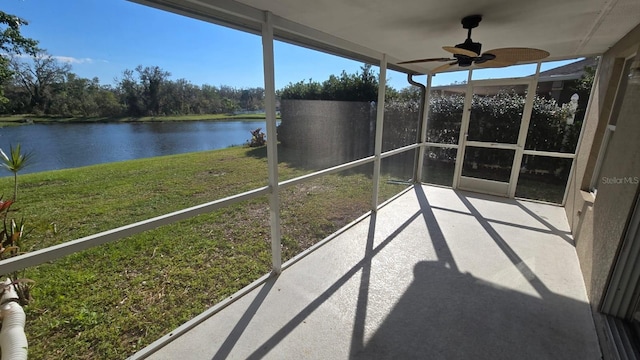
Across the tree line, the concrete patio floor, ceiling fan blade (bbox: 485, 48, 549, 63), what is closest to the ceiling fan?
ceiling fan blade (bbox: 485, 48, 549, 63)

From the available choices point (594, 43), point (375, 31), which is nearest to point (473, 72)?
point (594, 43)

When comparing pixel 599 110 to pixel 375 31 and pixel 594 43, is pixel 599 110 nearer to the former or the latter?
pixel 594 43

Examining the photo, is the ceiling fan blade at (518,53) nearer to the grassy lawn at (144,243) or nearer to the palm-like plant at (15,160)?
the grassy lawn at (144,243)

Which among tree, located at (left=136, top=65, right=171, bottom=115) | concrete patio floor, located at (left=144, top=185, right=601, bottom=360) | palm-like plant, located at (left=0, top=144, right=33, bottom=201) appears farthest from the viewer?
concrete patio floor, located at (left=144, top=185, right=601, bottom=360)

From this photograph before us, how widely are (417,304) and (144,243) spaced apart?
277 centimetres

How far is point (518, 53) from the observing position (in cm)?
204

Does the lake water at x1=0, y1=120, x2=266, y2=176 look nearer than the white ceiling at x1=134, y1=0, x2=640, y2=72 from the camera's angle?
Yes

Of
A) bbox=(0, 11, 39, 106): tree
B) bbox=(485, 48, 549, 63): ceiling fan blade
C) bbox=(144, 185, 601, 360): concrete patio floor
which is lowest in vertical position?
bbox=(144, 185, 601, 360): concrete patio floor

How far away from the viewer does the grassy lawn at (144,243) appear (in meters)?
1.90

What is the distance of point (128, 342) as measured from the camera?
5.88 ft

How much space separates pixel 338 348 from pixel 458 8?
2395 mm

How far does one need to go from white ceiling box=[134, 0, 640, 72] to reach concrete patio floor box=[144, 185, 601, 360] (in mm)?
2040

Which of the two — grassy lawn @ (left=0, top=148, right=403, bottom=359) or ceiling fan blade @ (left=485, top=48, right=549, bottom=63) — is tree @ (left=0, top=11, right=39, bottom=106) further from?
ceiling fan blade @ (left=485, top=48, right=549, bottom=63)

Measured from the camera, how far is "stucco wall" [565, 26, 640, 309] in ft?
6.16
